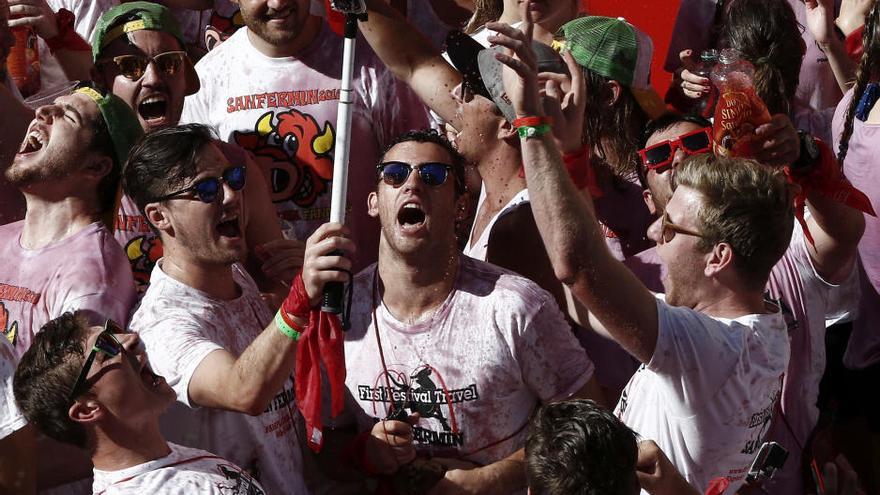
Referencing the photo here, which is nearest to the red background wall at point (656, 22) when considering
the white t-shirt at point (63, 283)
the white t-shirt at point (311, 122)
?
the white t-shirt at point (311, 122)

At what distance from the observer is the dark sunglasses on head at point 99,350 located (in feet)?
13.0

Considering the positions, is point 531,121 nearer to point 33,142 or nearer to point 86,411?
point 86,411

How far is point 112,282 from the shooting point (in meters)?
4.63

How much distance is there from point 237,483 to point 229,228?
99 cm

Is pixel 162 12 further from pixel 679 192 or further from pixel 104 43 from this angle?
A: pixel 679 192

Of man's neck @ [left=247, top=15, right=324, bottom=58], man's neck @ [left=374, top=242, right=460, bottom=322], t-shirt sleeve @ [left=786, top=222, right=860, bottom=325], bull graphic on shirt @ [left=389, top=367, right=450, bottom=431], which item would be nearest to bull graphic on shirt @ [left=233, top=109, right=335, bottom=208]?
man's neck @ [left=247, top=15, right=324, bottom=58]

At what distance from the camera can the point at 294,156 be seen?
5.64 metres

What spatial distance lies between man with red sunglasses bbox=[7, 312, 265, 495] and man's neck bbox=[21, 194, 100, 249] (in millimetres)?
801

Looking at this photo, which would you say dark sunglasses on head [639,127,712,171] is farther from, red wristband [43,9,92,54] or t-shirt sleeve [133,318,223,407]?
red wristband [43,9,92,54]

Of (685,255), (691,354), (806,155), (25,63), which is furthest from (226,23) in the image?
(691,354)

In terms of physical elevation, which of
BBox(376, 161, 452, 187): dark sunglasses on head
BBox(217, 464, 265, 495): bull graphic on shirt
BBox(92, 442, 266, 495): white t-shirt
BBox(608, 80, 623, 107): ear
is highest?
BBox(608, 80, 623, 107): ear

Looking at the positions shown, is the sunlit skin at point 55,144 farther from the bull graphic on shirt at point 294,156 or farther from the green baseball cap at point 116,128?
the bull graphic on shirt at point 294,156

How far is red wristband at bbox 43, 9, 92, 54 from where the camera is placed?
20.1ft

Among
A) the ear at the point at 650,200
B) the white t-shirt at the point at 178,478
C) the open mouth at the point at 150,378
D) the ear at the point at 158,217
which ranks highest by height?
the ear at the point at 158,217
